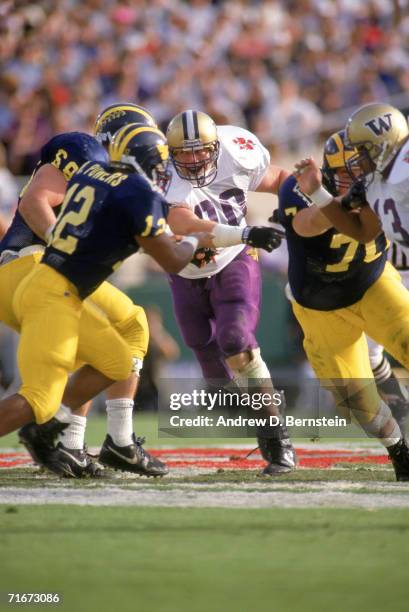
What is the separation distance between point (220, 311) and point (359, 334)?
2.54 feet

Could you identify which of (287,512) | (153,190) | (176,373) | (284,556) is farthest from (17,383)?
(284,556)

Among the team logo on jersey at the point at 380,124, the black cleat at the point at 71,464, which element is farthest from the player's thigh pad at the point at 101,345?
the team logo on jersey at the point at 380,124

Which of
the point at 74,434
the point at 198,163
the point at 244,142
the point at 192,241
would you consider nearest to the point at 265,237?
the point at 192,241

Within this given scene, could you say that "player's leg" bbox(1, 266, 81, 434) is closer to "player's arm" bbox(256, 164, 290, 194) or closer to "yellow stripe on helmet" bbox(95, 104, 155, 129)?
"yellow stripe on helmet" bbox(95, 104, 155, 129)

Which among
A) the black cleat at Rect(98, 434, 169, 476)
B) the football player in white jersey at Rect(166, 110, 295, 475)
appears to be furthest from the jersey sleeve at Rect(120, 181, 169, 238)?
the black cleat at Rect(98, 434, 169, 476)

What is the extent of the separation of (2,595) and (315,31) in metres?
11.1

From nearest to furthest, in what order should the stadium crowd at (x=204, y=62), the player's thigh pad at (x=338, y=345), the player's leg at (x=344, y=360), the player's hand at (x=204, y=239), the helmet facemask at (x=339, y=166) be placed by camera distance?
1. the helmet facemask at (x=339, y=166)
2. the player's hand at (x=204, y=239)
3. the player's leg at (x=344, y=360)
4. the player's thigh pad at (x=338, y=345)
5. the stadium crowd at (x=204, y=62)

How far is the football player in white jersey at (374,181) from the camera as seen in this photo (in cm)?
466

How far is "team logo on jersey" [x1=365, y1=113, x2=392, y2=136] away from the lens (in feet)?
15.7

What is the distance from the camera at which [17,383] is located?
29.9 ft

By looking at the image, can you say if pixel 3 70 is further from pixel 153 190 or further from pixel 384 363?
pixel 153 190

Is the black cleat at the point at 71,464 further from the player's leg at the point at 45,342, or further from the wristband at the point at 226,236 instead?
the wristband at the point at 226,236

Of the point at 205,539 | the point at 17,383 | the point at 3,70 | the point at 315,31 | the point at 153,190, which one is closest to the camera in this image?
the point at 205,539

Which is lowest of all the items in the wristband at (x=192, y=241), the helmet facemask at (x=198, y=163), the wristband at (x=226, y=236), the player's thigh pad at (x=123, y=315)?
the player's thigh pad at (x=123, y=315)
